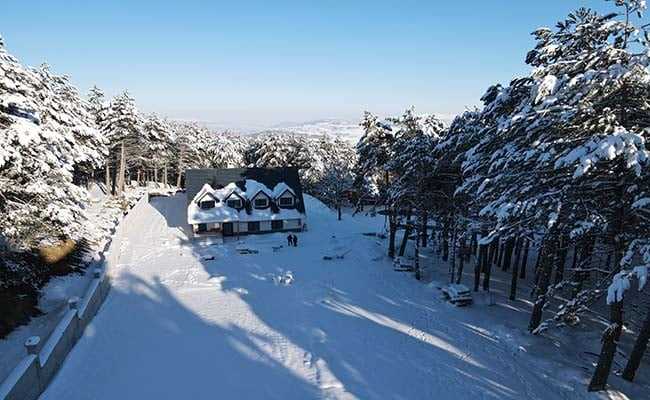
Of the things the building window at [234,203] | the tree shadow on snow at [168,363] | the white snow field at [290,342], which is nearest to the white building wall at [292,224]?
the building window at [234,203]

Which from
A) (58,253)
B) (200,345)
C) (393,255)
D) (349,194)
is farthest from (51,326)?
(349,194)

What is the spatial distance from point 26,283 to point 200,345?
8914mm

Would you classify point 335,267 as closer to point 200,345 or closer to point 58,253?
point 200,345

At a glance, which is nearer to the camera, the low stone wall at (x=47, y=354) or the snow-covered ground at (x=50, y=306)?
the low stone wall at (x=47, y=354)

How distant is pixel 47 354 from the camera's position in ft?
41.0

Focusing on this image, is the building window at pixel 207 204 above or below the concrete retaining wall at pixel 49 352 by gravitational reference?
above

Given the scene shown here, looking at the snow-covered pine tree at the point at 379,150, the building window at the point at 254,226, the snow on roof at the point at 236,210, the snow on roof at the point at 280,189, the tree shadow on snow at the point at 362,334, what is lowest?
the tree shadow on snow at the point at 362,334

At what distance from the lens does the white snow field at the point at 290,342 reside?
44.2 feet

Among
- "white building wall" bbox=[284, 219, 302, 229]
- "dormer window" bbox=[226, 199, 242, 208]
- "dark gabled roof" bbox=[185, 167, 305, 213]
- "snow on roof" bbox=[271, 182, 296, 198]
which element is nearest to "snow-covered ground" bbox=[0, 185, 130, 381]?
"dark gabled roof" bbox=[185, 167, 305, 213]

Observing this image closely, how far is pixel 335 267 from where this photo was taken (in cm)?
2855

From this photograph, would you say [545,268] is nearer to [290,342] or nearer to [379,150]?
[290,342]

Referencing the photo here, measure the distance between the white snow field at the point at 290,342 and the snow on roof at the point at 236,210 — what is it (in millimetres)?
8999

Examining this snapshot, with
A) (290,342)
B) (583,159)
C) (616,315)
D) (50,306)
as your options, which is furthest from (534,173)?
(50,306)

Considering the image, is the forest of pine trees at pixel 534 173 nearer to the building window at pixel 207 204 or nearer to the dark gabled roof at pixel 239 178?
the dark gabled roof at pixel 239 178
